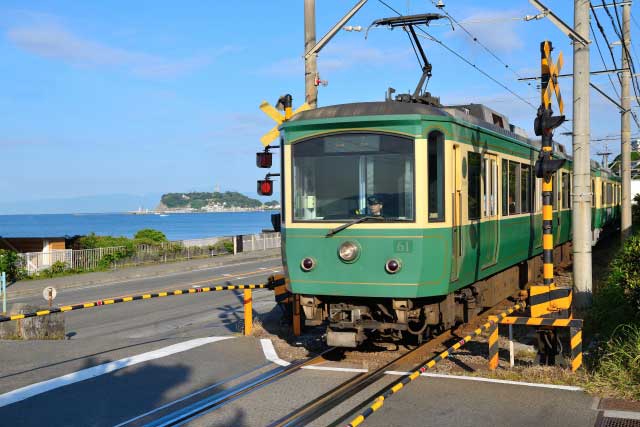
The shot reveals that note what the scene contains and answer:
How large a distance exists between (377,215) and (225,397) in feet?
9.84

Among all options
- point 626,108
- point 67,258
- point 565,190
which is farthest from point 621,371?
point 67,258

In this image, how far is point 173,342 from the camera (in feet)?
37.0

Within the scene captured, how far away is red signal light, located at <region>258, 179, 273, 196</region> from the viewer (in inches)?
490

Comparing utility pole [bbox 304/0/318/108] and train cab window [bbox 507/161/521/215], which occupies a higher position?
utility pole [bbox 304/0/318/108]

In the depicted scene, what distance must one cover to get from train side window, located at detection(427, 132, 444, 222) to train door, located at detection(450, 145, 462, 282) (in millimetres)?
264

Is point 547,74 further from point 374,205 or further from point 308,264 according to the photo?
point 308,264

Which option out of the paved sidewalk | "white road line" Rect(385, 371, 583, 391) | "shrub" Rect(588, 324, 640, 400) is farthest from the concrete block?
the paved sidewalk

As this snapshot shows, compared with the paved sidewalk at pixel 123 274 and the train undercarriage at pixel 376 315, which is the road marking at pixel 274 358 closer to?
the train undercarriage at pixel 376 315

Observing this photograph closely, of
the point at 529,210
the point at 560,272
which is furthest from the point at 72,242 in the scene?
the point at 529,210

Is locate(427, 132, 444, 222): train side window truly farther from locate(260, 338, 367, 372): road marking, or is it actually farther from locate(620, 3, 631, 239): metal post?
locate(620, 3, 631, 239): metal post

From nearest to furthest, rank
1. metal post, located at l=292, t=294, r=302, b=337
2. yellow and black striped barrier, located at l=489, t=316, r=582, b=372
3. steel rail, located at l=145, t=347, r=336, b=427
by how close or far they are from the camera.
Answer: steel rail, located at l=145, t=347, r=336, b=427 < yellow and black striped barrier, located at l=489, t=316, r=582, b=372 < metal post, located at l=292, t=294, r=302, b=337

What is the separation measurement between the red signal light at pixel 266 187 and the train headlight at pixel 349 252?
3560 mm

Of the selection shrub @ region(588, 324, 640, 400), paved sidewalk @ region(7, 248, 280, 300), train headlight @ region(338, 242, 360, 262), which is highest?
train headlight @ region(338, 242, 360, 262)

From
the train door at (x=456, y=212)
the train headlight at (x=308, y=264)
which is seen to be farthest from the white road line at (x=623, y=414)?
the train headlight at (x=308, y=264)
